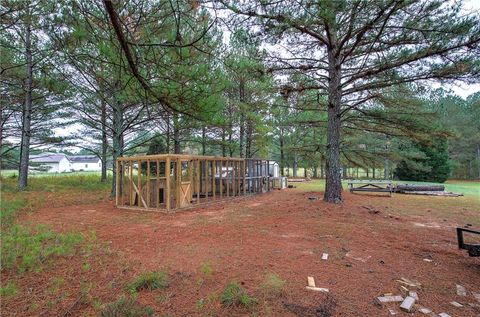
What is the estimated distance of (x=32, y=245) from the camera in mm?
4047

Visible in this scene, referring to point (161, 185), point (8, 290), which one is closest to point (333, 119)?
point (161, 185)

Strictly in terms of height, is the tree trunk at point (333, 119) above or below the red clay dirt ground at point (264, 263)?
above

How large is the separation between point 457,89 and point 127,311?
25.2 ft

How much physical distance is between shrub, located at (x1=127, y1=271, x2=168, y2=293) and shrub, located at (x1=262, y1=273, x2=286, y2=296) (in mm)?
1085

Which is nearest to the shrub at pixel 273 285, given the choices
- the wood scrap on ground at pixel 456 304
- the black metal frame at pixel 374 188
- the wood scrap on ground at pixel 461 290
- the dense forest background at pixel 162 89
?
the wood scrap on ground at pixel 456 304

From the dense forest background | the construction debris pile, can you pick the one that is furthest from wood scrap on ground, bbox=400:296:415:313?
the dense forest background

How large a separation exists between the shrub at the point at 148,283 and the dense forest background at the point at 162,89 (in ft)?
6.57

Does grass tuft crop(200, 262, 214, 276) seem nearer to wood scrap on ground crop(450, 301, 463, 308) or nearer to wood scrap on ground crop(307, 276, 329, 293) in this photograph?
wood scrap on ground crop(307, 276, 329, 293)

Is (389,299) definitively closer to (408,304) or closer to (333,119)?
(408,304)

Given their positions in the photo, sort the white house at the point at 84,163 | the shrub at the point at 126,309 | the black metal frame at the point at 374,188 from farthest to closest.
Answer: the white house at the point at 84,163 < the black metal frame at the point at 374,188 < the shrub at the point at 126,309

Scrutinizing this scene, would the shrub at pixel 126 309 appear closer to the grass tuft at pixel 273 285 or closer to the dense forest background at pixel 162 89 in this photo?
the grass tuft at pixel 273 285

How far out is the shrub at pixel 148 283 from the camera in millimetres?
2789

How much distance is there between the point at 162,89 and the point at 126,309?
2.89m

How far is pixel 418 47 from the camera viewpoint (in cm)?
574
